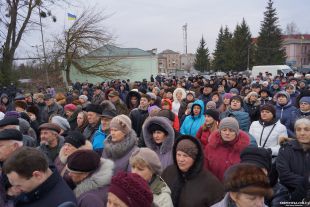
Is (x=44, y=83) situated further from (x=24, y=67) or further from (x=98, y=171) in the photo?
(x=98, y=171)

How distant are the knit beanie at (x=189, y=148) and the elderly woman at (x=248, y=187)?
930 mm

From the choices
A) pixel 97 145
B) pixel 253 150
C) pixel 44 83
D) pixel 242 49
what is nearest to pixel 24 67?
pixel 44 83

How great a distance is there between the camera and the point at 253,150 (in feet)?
12.1

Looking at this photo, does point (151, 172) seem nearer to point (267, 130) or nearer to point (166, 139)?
point (166, 139)

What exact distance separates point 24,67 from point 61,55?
13.9 ft

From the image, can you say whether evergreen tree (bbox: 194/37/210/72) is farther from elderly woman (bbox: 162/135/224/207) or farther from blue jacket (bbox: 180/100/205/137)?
elderly woman (bbox: 162/135/224/207)

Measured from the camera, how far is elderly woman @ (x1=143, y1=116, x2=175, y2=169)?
432 centimetres

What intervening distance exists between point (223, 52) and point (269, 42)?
25.4ft

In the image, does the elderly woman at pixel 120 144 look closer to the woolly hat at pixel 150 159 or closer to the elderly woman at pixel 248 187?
the woolly hat at pixel 150 159

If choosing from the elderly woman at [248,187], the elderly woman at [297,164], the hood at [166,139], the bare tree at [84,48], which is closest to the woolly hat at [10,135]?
the hood at [166,139]

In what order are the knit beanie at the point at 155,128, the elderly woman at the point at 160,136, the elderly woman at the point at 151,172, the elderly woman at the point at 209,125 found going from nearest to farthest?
the elderly woman at the point at 151,172 → the elderly woman at the point at 160,136 → the knit beanie at the point at 155,128 → the elderly woman at the point at 209,125

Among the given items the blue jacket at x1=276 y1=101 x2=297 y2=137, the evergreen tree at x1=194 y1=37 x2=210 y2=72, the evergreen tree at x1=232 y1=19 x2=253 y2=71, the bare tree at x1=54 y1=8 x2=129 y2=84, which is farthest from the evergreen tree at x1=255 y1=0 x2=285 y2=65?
the blue jacket at x1=276 y1=101 x2=297 y2=137

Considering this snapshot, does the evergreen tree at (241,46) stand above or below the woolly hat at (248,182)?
above

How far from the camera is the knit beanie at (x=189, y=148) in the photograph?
11.3 feet
